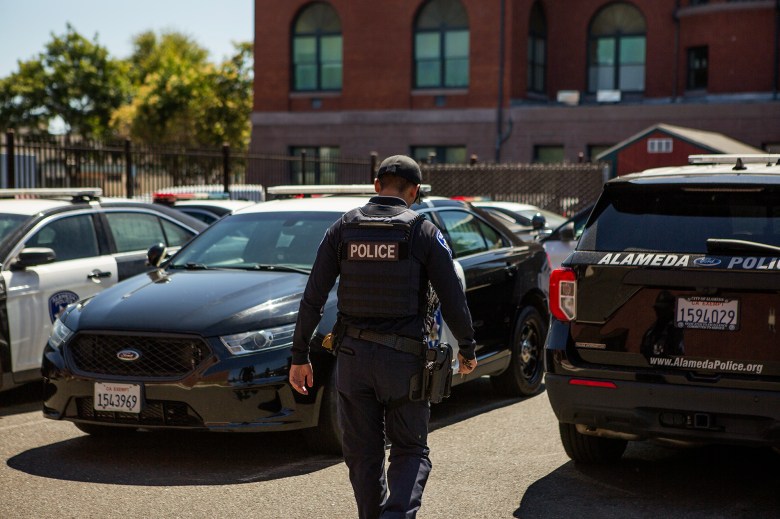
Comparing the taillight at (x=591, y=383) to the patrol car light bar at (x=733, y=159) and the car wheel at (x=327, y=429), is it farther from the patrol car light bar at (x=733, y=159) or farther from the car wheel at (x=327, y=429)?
the patrol car light bar at (x=733, y=159)

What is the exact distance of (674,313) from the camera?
5.45 meters

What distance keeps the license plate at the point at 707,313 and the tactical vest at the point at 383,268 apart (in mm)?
1565

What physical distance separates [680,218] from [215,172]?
17.8 metres

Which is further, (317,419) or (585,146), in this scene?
(585,146)

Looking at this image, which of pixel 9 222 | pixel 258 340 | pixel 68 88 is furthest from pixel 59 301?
pixel 68 88

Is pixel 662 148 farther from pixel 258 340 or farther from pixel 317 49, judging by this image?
pixel 258 340

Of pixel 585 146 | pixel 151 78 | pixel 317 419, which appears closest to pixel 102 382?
pixel 317 419

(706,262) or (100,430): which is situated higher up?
(706,262)

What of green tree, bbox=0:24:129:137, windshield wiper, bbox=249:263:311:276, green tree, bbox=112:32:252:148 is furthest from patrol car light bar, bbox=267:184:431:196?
green tree, bbox=0:24:129:137

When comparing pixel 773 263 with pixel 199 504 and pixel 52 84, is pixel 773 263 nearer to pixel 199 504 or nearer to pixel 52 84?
pixel 199 504

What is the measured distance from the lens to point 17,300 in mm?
8102

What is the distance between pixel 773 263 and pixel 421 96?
103ft

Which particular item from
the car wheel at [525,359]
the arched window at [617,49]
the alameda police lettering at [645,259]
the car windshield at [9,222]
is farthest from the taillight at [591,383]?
the arched window at [617,49]

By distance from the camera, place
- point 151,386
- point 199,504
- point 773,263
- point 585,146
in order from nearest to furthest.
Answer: point 773,263, point 199,504, point 151,386, point 585,146
